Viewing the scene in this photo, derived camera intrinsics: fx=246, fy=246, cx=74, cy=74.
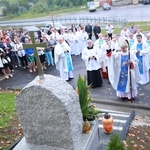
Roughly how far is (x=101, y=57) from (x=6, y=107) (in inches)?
188

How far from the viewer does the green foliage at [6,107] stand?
8115 mm

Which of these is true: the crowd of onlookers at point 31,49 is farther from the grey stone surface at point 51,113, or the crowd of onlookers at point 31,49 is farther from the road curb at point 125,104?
the grey stone surface at point 51,113

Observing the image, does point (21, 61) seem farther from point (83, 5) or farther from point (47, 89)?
point (83, 5)

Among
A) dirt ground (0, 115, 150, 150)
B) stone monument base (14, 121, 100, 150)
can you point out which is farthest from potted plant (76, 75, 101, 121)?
dirt ground (0, 115, 150, 150)

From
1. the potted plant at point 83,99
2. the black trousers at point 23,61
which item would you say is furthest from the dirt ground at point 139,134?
the black trousers at point 23,61

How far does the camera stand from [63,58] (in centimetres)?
1139

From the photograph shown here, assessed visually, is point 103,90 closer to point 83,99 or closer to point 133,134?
point 133,134

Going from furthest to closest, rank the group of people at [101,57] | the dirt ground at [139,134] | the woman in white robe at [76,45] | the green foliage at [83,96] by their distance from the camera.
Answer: the woman in white robe at [76,45], the group of people at [101,57], the dirt ground at [139,134], the green foliage at [83,96]

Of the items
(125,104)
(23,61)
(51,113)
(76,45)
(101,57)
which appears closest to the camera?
(51,113)

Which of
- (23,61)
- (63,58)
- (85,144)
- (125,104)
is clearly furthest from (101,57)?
(85,144)

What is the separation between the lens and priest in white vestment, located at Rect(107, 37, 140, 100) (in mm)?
8570

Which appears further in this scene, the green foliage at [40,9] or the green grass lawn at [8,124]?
the green foliage at [40,9]

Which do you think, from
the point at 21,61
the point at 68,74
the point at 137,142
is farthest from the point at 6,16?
the point at 137,142

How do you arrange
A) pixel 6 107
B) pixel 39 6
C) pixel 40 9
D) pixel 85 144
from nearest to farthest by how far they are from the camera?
pixel 85 144 < pixel 6 107 < pixel 40 9 < pixel 39 6
